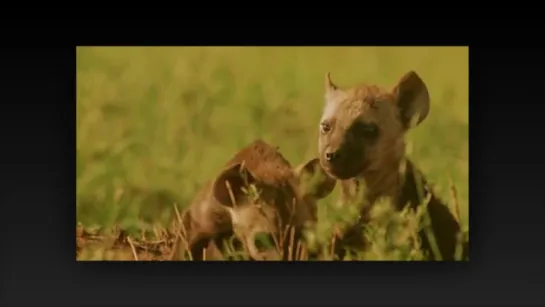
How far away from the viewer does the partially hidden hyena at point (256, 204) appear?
2.94 metres

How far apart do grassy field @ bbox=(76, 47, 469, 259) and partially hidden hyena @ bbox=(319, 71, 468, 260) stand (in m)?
0.04

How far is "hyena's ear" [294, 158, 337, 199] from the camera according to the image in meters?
2.94

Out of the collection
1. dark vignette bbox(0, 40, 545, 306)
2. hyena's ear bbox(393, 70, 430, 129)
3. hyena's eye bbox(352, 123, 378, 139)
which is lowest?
dark vignette bbox(0, 40, 545, 306)

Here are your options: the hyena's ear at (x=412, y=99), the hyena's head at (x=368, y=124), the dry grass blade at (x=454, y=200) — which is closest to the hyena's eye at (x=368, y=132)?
the hyena's head at (x=368, y=124)

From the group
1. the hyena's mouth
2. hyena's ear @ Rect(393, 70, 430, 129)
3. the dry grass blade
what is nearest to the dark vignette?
the dry grass blade

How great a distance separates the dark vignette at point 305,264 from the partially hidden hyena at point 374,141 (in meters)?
0.16

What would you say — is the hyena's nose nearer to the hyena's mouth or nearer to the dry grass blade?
the hyena's mouth

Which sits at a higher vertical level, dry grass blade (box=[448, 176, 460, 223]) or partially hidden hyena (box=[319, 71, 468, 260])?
partially hidden hyena (box=[319, 71, 468, 260])

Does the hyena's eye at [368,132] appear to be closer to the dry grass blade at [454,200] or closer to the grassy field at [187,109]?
the grassy field at [187,109]
